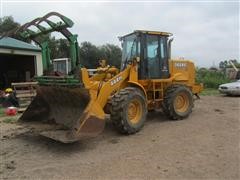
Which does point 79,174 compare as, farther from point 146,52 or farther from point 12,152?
point 146,52

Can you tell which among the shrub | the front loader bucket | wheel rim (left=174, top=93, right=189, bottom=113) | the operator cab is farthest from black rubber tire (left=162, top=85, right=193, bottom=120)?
the shrub

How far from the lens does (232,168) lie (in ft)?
17.3

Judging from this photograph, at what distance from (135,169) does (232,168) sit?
151 cm

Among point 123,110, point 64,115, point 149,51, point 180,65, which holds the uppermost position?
point 149,51

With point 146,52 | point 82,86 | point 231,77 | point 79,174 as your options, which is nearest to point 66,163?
point 79,174

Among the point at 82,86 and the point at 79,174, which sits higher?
the point at 82,86

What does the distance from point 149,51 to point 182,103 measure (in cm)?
182

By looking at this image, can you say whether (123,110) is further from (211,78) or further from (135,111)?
(211,78)

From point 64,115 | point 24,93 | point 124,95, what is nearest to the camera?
point 124,95

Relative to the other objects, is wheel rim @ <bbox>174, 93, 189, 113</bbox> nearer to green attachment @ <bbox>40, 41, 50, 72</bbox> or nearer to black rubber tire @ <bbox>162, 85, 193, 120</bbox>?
black rubber tire @ <bbox>162, 85, 193, 120</bbox>

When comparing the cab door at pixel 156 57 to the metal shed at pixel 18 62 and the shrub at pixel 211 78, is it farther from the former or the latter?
the shrub at pixel 211 78

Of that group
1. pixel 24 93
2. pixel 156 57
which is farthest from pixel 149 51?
pixel 24 93

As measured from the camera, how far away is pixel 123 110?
7.08 metres

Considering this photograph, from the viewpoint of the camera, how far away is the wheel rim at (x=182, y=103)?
924cm
